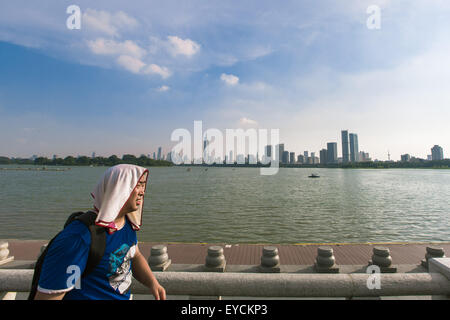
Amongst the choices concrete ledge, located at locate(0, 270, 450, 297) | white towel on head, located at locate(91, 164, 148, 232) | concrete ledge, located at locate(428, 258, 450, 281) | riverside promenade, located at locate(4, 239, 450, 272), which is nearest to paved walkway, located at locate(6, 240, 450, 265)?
riverside promenade, located at locate(4, 239, 450, 272)

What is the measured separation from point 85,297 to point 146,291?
1164 millimetres

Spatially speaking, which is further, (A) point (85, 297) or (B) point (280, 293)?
(B) point (280, 293)

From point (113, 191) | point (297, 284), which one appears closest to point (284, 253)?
point (297, 284)

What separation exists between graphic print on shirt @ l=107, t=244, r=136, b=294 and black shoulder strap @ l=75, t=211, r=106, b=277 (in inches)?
9.6

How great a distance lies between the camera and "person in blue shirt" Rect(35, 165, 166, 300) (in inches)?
61.8

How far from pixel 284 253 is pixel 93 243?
914 cm

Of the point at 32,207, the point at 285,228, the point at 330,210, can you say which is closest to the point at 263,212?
the point at 285,228

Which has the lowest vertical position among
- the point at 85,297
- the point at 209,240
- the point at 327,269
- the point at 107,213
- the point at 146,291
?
the point at 209,240

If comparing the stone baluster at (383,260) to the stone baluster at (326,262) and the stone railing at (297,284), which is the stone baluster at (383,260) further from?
the stone railing at (297,284)

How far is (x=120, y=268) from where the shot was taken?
2.13 meters

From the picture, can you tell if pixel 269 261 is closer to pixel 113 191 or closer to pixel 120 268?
pixel 120 268

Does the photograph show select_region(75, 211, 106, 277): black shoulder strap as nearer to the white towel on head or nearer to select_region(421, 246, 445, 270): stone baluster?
the white towel on head

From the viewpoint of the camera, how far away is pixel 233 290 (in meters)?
2.78
